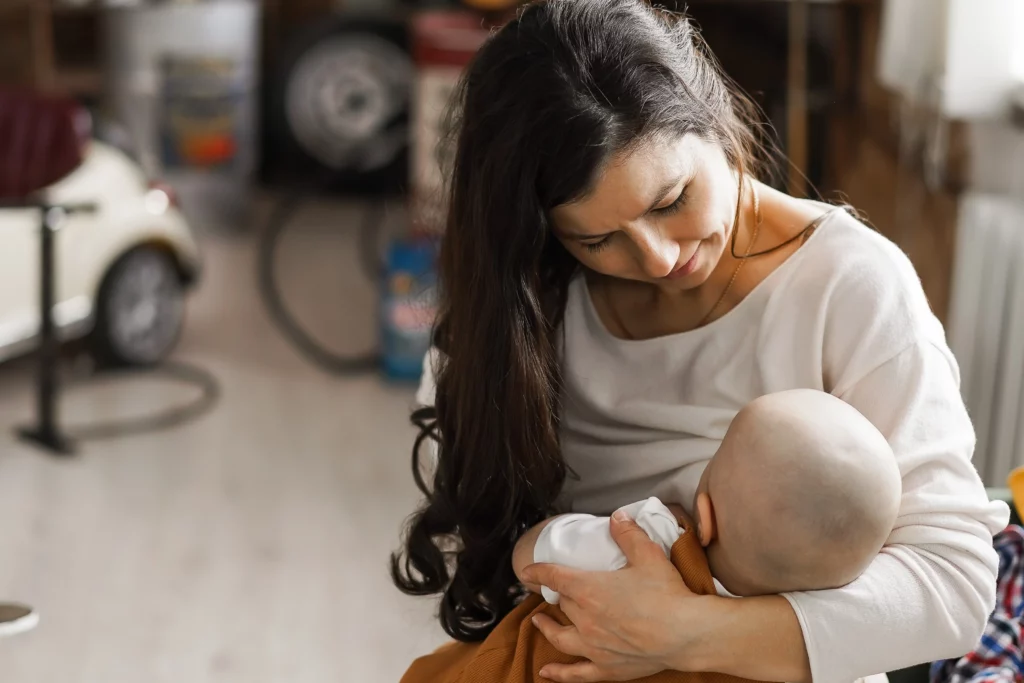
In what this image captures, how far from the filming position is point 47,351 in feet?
10.4

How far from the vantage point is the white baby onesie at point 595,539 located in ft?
3.93

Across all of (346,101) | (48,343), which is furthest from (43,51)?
(48,343)

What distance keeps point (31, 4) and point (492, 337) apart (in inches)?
172

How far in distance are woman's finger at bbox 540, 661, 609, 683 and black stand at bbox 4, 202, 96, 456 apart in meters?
2.25

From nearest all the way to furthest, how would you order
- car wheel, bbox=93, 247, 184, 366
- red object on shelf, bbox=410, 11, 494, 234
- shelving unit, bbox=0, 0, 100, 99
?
car wheel, bbox=93, 247, 184, 366
red object on shelf, bbox=410, 11, 494, 234
shelving unit, bbox=0, 0, 100, 99

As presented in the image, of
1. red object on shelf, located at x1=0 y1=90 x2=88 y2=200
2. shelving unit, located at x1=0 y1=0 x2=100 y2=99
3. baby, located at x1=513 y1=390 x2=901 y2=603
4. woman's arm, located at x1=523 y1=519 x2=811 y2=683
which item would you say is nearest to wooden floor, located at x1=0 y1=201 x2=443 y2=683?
red object on shelf, located at x1=0 y1=90 x2=88 y2=200

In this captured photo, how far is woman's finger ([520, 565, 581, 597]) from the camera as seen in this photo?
3.90 ft

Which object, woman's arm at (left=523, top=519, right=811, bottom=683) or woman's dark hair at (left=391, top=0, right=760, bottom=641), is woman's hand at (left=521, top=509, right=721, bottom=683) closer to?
woman's arm at (left=523, top=519, right=811, bottom=683)

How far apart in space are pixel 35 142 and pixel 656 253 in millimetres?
2773

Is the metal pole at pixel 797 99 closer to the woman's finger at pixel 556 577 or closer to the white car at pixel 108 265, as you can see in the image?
the white car at pixel 108 265

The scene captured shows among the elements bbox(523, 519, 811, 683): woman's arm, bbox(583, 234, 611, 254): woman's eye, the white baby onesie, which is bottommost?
bbox(523, 519, 811, 683): woman's arm

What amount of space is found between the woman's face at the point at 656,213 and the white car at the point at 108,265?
A: 2.30m

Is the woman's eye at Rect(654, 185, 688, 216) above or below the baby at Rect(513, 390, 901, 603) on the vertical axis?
above

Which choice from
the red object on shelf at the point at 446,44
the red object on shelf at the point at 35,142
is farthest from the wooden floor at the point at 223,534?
the red object on shelf at the point at 446,44
